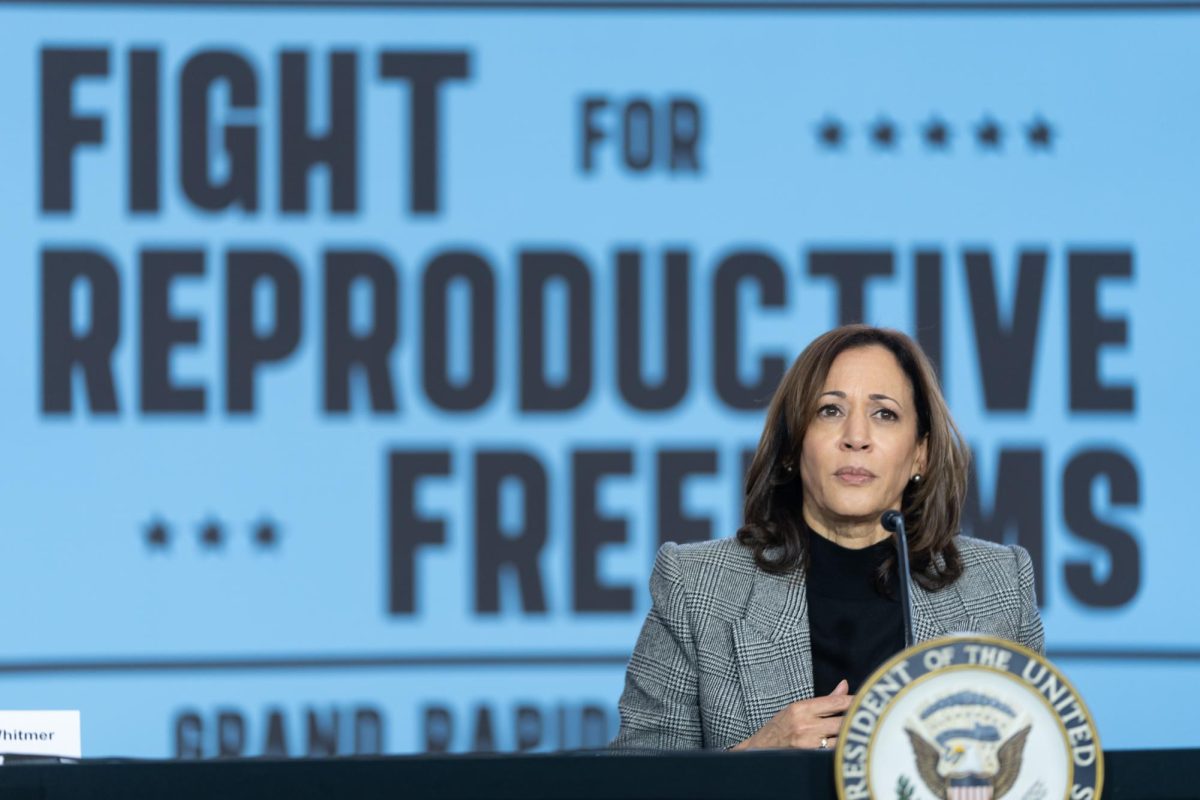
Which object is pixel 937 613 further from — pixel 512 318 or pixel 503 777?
pixel 512 318

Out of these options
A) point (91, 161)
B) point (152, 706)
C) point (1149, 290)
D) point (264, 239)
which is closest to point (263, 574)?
point (152, 706)

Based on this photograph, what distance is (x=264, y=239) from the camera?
2.95 metres

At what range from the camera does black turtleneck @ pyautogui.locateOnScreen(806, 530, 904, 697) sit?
5.79 feet

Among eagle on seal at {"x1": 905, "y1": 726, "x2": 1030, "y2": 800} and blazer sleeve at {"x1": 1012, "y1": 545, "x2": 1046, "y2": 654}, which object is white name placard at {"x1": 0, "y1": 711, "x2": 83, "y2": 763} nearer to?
eagle on seal at {"x1": 905, "y1": 726, "x2": 1030, "y2": 800}

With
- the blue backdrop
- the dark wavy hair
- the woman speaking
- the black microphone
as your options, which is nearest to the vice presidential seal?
the black microphone

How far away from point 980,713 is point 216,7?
227 cm

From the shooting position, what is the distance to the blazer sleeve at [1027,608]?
72.4 inches

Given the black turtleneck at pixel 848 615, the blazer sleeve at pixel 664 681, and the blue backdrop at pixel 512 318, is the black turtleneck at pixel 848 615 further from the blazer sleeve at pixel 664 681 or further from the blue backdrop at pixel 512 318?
the blue backdrop at pixel 512 318

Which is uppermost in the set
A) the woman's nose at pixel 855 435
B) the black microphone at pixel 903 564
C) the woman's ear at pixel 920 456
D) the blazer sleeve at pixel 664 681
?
the woman's nose at pixel 855 435

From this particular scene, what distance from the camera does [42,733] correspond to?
1335mm

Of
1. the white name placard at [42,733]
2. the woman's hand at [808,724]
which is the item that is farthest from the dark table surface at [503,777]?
the woman's hand at [808,724]

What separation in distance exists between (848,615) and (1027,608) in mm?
224

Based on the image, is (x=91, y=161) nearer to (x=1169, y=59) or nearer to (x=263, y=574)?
(x=263, y=574)

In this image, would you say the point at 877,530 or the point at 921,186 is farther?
the point at 921,186
